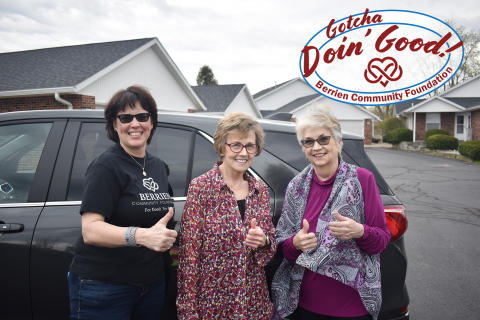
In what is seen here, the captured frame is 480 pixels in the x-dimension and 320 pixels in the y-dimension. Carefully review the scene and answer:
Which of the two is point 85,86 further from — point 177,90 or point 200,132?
point 200,132

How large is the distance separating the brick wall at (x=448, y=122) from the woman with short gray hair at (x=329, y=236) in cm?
3396

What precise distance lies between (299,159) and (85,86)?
456 inches

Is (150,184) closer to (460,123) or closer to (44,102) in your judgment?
(44,102)

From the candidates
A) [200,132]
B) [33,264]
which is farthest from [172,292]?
[200,132]

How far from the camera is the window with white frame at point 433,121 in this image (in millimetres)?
30953

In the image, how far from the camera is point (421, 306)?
11.5 feet

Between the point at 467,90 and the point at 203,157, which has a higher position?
the point at 467,90

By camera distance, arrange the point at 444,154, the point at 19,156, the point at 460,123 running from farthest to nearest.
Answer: the point at 460,123 → the point at 444,154 → the point at 19,156

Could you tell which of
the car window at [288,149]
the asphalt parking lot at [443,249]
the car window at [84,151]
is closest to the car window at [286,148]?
the car window at [288,149]

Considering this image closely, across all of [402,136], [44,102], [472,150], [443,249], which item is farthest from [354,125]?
[443,249]

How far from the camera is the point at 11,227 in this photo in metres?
2.08

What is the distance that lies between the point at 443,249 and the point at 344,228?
445 cm

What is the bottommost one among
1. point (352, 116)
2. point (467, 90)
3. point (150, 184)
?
point (150, 184)

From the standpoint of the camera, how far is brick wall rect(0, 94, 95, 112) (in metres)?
11.9
